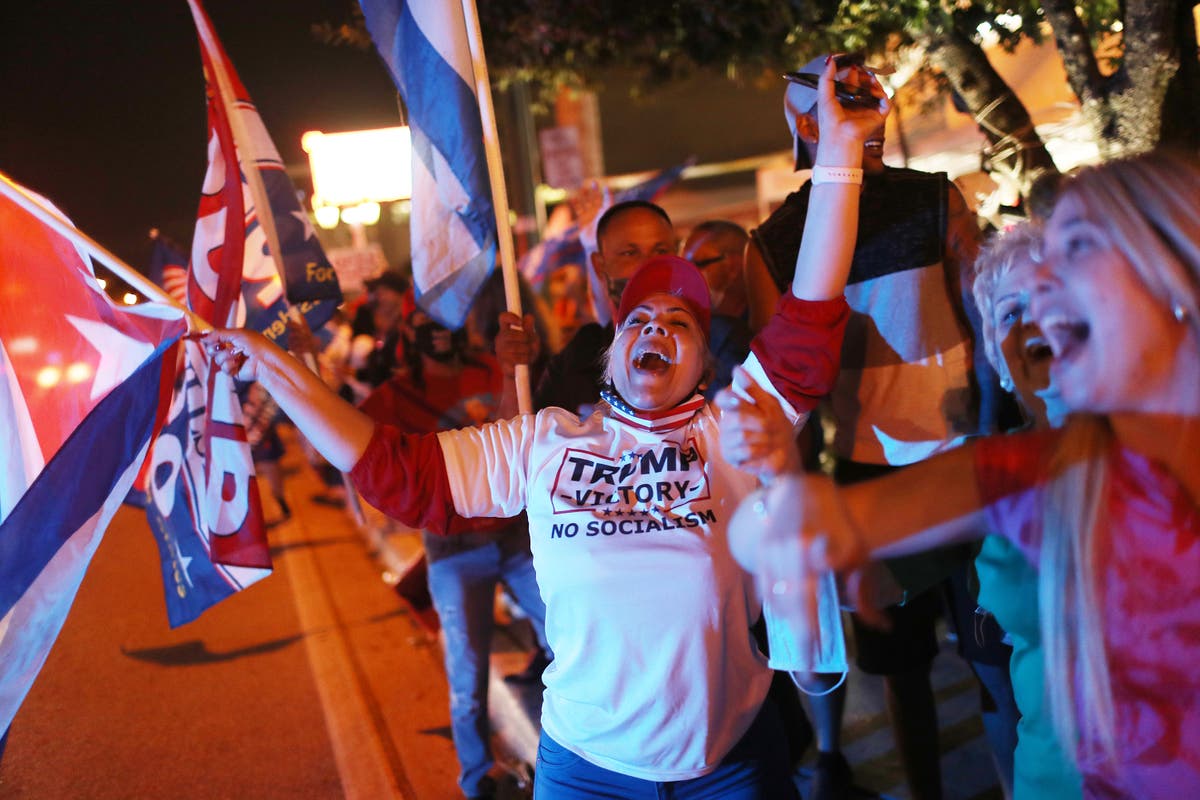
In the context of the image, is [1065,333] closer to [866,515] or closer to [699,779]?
[866,515]

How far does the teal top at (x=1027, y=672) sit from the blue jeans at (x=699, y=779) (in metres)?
0.69

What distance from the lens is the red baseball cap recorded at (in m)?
2.59

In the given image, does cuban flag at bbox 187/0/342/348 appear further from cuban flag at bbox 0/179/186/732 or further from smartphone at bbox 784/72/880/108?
smartphone at bbox 784/72/880/108

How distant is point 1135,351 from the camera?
53.8 inches

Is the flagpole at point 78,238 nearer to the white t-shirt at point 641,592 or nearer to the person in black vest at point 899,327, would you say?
the white t-shirt at point 641,592

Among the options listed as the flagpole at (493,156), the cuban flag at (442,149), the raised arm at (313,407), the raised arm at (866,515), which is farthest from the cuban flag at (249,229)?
the raised arm at (866,515)

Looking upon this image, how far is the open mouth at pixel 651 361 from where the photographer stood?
92.7 inches

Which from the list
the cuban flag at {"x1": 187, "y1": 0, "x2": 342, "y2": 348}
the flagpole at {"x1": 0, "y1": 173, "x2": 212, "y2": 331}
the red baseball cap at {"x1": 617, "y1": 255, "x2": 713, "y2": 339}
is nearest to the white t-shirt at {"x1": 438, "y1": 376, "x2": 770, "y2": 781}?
the red baseball cap at {"x1": 617, "y1": 255, "x2": 713, "y2": 339}

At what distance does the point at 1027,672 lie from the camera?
1.71 meters

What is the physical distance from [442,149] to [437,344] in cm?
143

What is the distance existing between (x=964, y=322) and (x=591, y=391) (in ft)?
4.42

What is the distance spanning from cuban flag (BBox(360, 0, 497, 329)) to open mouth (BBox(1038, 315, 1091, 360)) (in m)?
2.13

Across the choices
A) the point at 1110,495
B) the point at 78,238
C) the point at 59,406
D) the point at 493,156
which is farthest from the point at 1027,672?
the point at 59,406

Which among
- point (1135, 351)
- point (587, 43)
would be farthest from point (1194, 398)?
point (587, 43)
